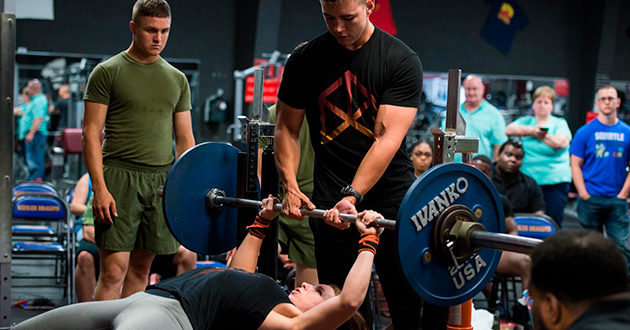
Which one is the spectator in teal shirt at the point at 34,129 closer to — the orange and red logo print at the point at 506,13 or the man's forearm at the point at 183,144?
the orange and red logo print at the point at 506,13

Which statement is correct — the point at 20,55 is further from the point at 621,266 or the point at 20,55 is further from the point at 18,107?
the point at 621,266

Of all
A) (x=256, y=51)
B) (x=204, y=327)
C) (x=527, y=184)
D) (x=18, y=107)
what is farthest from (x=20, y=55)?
(x=204, y=327)

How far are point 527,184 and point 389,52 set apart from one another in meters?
3.27

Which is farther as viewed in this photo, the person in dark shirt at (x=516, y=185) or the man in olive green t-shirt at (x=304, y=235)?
the person in dark shirt at (x=516, y=185)

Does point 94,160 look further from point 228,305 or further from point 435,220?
point 435,220

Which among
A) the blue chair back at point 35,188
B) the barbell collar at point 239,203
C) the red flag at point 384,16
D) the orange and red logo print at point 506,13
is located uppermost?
the orange and red logo print at point 506,13

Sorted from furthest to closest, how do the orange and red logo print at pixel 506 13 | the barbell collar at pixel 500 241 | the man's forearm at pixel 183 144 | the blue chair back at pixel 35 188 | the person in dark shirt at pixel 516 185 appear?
the orange and red logo print at pixel 506 13 → the blue chair back at pixel 35 188 → the person in dark shirt at pixel 516 185 → the man's forearm at pixel 183 144 → the barbell collar at pixel 500 241

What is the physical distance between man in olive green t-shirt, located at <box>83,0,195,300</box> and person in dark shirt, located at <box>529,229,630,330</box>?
6.83 ft

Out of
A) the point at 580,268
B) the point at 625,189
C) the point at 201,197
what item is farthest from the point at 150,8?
the point at 625,189

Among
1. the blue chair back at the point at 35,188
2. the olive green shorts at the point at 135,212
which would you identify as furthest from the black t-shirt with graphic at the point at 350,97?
the blue chair back at the point at 35,188

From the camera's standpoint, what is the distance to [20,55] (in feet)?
32.8

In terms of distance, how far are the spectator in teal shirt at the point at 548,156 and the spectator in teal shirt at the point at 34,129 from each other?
21.1 ft

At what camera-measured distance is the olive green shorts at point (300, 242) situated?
3.56 m

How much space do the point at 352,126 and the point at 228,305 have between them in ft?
2.38
